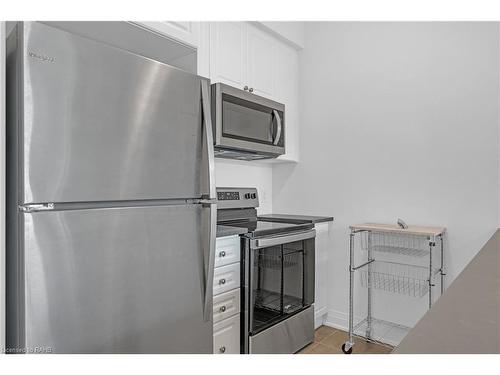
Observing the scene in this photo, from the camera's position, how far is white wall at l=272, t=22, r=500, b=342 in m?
2.16

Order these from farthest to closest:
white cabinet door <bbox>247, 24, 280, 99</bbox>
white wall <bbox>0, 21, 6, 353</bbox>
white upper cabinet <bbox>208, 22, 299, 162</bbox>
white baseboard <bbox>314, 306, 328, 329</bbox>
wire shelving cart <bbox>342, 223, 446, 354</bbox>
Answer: white baseboard <bbox>314, 306, 328, 329</bbox>
white cabinet door <bbox>247, 24, 280, 99</bbox>
wire shelving cart <bbox>342, 223, 446, 354</bbox>
white upper cabinet <bbox>208, 22, 299, 162</bbox>
white wall <bbox>0, 21, 6, 353</bbox>

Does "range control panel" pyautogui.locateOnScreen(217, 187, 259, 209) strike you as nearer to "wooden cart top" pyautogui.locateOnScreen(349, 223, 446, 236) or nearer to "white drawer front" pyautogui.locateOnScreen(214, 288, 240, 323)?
"white drawer front" pyautogui.locateOnScreen(214, 288, 240, 323)

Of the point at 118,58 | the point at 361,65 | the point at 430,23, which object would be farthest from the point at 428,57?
the point at 118,58

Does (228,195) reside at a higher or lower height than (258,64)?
lower

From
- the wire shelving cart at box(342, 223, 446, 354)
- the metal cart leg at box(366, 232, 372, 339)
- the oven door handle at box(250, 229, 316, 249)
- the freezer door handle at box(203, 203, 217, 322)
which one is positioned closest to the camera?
the freezer door handle at box(203, 203, 217, 322)

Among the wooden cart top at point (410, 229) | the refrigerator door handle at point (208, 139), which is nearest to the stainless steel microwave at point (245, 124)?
the refrigerator door handle at point (208, 139)

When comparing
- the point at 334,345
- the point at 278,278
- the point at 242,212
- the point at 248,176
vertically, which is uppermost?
the point at 248,176

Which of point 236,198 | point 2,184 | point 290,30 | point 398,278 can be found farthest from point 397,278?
point 2,184

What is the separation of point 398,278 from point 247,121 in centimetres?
157

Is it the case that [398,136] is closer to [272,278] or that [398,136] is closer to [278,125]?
[278,125]

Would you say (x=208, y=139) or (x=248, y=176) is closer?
(x=208, y=139)

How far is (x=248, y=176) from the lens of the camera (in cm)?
283

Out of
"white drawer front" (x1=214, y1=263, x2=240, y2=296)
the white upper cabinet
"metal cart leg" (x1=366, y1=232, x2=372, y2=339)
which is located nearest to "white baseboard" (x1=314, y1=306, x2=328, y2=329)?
"metal cart leg" (x1=366, y1=232, x2=372, y2=339)

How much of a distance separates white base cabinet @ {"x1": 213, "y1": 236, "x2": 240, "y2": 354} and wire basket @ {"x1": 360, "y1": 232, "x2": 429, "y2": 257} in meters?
1.11
